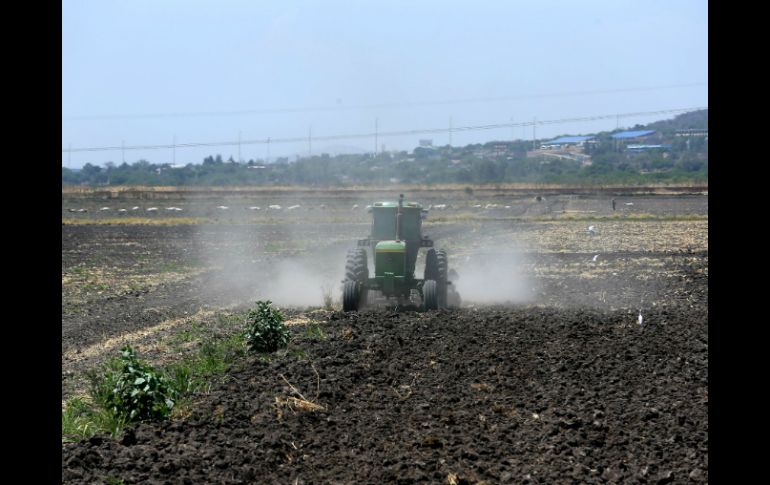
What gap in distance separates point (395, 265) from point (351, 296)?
48.2 inches

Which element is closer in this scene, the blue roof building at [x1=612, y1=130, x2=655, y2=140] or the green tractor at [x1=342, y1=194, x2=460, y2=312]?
the green tractor at [x1=342, y1=194, x2=460, y2=312]

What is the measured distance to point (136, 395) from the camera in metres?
10.2

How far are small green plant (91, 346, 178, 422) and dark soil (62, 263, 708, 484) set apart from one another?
47 cm

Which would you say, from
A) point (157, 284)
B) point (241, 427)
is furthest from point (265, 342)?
point (157, 284)

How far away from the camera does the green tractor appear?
64.2 feet

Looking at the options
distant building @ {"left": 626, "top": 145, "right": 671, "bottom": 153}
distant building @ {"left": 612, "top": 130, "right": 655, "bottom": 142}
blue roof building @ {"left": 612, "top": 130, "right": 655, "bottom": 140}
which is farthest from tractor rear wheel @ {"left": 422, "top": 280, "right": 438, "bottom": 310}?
distant building @ {"left": 626, "top": 145, "right": 671, "bottom": 153}

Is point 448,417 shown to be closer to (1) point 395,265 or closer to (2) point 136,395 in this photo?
(2) point 136,395

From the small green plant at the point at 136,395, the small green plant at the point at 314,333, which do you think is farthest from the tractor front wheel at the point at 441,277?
the small green plant at the point at 136,395

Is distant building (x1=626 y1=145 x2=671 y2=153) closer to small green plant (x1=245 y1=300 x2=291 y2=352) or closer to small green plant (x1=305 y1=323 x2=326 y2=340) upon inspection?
small green plant (x1=305 y1=323 x2=326 y2=340)
